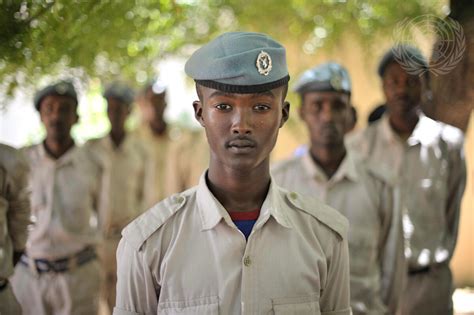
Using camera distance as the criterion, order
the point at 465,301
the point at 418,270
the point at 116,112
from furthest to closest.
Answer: the point at 116,112 → the point at 465,301 → the point at 418,270

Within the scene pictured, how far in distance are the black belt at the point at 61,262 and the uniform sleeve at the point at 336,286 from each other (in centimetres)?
314

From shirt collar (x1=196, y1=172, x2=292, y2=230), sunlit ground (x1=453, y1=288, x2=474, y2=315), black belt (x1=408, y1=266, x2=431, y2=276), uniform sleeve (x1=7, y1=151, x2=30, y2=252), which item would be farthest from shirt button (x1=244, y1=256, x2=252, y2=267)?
sunlit ground (x1=453, y1=288, x2=474, y2=315)

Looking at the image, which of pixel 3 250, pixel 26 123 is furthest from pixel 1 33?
pixel 26 123

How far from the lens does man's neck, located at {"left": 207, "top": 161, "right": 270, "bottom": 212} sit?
309 centimetres

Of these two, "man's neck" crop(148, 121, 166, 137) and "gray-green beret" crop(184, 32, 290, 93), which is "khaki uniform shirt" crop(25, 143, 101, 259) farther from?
"gray-green beret" crop(184, 32, 290, 93)

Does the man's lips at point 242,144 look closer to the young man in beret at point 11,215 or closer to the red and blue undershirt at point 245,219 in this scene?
the red and blue undershirt at point 245,219

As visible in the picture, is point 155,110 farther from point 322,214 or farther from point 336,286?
point 336,286

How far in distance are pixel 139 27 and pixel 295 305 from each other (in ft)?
7.09

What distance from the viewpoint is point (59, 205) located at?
6.05 m

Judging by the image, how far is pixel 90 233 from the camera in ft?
20.2

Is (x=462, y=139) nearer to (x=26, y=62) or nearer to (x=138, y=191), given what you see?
(x=26, y=62)

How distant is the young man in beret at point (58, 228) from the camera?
18.7ft

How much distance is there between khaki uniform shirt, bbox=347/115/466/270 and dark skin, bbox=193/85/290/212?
2.24 metres

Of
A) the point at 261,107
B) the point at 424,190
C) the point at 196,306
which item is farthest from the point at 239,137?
the point at 424,190
